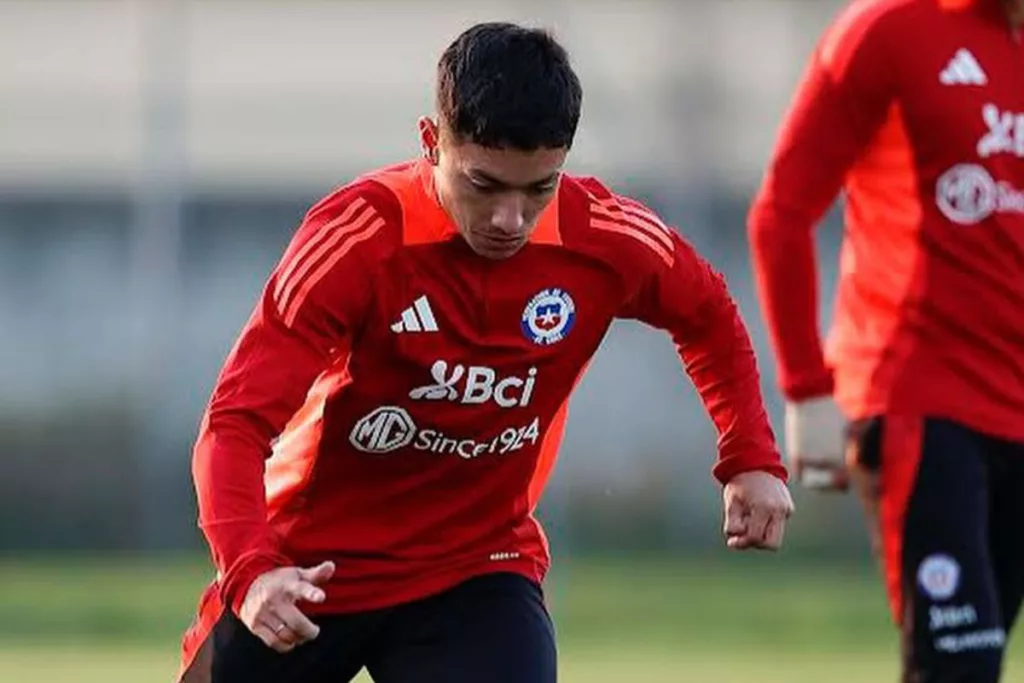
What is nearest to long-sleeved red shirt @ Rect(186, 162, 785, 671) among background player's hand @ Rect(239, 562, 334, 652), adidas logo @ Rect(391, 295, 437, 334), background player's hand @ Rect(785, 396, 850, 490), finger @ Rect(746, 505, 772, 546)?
adidas logo @ Rect(391, 295, 437, 334)

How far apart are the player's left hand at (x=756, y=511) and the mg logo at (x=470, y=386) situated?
510 millimetres

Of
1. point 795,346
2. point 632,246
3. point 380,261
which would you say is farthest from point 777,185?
point 380,261

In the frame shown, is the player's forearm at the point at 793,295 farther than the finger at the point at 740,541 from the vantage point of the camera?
Yes

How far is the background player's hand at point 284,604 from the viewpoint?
5.16m

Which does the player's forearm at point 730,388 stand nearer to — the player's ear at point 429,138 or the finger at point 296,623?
the player's ear at point 429,138

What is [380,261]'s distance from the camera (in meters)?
5.65

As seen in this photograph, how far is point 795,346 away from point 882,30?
2.44 feet

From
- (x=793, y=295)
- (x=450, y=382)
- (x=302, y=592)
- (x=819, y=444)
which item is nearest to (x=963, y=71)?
(x=793, y=295)

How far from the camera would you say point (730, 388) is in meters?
6.18

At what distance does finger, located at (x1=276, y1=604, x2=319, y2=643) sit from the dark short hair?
100 centimetres

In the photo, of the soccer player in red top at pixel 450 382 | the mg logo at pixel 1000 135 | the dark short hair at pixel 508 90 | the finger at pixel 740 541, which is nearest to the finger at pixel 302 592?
the soccer player in red top at pixel 450 382

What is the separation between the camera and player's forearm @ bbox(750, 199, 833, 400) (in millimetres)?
6875

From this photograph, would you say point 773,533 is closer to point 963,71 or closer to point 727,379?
point 727,379

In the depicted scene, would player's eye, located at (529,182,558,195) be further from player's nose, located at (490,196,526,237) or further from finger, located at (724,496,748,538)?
finger, located at (724,496,748,538)
